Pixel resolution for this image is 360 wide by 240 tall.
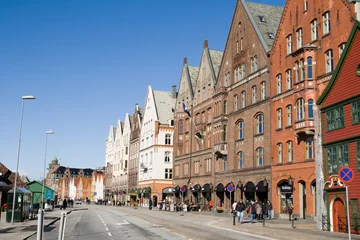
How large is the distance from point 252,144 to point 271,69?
8.75m

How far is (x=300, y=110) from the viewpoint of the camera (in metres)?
40.6

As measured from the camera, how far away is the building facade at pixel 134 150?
101 metres

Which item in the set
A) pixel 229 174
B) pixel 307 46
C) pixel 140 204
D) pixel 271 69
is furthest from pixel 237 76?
pixel 140 204

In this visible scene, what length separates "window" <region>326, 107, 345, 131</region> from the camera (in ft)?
93.7

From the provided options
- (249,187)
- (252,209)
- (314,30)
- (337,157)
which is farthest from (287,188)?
(314,30)

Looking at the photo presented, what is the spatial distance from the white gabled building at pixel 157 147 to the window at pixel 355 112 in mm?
57640

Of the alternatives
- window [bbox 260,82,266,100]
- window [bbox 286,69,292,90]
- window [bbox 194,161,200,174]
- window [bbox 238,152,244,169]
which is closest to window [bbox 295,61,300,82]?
window [bbox 286,69,292,90]

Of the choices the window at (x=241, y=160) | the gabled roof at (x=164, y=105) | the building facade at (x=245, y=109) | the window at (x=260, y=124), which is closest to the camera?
the building facade at (x=245, y=109)

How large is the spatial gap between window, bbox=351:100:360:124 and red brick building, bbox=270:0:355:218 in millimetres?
10657

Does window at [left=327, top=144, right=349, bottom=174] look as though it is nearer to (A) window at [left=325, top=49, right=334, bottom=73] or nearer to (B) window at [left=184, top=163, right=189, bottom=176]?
(A) window at [left=325, top=49, right=334, bottom=73]

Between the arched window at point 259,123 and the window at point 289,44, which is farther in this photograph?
the arched window at point 259,123

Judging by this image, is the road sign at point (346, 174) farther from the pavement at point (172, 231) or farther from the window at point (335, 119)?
the window at point (335, 119)

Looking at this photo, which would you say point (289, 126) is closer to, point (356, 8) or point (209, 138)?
point (356, 8)

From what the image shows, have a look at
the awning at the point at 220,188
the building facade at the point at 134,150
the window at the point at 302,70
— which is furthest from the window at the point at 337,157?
the building facade at the point at 134,150
